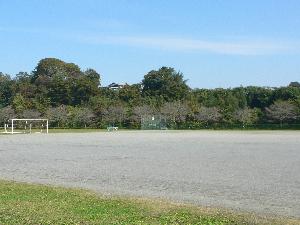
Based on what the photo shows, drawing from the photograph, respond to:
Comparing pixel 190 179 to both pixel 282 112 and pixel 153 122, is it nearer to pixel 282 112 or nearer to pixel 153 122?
pixel 282 112

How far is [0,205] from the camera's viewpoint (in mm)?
9570

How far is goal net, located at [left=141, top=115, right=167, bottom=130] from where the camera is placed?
90188 millimetres

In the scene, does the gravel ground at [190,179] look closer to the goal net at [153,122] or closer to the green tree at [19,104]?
the goal net at [153,122]

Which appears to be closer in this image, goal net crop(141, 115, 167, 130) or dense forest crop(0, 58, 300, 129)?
dense forest crop(0, 58, 300, 129)

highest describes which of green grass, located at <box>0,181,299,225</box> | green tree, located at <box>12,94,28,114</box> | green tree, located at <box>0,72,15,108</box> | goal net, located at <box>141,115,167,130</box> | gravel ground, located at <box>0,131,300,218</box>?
green tree, located at <box>0,72,15,108</box>

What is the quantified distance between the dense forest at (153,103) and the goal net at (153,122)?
82 cm

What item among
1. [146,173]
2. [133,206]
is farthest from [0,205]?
[146,173]

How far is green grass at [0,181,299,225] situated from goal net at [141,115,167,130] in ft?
258

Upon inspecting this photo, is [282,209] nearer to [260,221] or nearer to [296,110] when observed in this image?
[260,221]

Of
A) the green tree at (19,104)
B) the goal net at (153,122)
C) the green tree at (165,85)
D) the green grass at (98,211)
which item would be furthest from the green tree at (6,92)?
the green grass at (98,211)

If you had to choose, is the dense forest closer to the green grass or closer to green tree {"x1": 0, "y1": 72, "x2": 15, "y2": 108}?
green tree {"x1": 0, "y1": 72, "x2": 15, "y2": 108}

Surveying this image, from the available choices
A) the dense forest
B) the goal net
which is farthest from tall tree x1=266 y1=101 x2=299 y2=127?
the goal net

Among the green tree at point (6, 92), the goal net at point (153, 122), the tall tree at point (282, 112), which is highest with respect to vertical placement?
the green tree at point (6, 92)

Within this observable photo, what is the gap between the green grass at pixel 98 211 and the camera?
8234 mm
